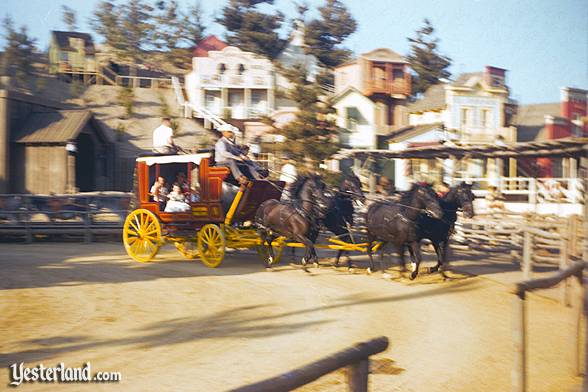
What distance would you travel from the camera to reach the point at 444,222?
1348 centimetres

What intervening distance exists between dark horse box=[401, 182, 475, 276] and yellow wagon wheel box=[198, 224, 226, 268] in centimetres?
406

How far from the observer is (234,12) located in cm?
6212

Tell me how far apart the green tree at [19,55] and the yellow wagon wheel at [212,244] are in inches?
1688

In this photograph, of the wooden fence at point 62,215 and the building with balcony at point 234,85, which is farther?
the building with balcony at point 234,85

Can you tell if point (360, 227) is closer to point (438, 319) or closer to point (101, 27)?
point (438, 319)

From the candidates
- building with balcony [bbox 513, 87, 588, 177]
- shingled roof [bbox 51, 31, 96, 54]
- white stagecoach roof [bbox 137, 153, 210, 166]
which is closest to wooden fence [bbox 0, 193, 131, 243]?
white stagecoach roof [bbox 137, 153, 210, 166]

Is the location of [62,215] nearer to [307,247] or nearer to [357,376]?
[307,247]

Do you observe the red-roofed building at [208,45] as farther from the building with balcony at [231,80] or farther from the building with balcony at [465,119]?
the building with balcony at [465,119]

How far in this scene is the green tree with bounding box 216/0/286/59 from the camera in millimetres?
59625

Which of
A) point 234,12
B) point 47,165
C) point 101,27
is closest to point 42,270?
point 47,165

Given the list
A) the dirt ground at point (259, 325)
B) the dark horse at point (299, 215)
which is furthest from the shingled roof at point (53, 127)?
the dark horse at point (299, 215)

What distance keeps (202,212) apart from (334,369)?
11.5 metres

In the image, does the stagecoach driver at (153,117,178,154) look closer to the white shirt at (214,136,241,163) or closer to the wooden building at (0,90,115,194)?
the white shirt at (214,136,241,163)

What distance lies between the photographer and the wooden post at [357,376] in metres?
3.54
